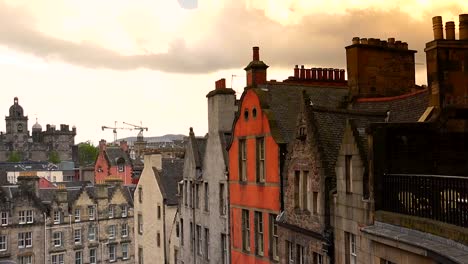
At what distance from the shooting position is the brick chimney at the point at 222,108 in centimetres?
3183

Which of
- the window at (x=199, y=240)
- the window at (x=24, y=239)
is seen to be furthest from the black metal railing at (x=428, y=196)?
the window at (x=24, y=239)

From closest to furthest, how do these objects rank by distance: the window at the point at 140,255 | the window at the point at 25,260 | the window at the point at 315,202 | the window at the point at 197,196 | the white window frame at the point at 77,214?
1. the window at the point at 315,202
2. the window at the point at 197,196
3. the window at the point at 140,255
4. the window at the point at 25,260
5. the white window frame at the point at 77,214

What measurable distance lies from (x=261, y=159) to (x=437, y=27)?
10.3 metres

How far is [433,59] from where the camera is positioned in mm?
18750

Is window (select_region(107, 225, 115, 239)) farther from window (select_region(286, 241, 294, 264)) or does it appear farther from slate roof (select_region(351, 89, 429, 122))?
slate roof (select_region(351, 89, 429, 122))

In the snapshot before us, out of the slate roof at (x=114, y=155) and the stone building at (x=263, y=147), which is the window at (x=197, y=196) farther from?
the slate roof at (x=114, y=155)

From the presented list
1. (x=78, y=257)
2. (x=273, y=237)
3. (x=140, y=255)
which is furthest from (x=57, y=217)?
(x=273, y=237)

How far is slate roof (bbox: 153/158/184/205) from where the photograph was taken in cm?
4638

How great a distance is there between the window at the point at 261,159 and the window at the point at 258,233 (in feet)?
5.66

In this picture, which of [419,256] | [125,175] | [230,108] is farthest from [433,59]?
[125,175]

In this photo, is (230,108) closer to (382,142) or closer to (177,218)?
(177,218)

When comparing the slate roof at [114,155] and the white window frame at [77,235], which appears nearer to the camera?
the white window frame at [77,235]

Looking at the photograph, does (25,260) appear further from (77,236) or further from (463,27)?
(463,27)

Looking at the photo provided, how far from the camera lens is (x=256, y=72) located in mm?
27562
